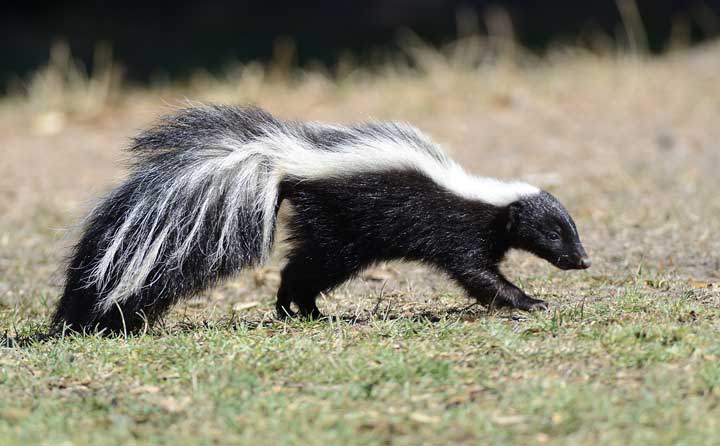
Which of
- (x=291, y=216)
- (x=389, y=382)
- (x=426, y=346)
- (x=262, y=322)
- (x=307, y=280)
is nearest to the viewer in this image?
(x=389, y=382)

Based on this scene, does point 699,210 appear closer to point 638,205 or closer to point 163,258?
point 638,205

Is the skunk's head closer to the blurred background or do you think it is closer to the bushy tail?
the bushy tail

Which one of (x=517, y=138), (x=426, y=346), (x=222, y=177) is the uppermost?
(x=222, y=177)

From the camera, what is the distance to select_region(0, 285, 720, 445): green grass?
4047mm

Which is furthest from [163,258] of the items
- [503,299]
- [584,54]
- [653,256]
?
[584,54]

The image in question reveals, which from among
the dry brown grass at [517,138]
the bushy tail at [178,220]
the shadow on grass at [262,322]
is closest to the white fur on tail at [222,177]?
the bushy tail at [178,220]

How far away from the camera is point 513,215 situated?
231 inches

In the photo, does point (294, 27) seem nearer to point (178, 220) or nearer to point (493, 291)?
point (493, 291)

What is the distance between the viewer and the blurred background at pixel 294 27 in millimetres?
18453

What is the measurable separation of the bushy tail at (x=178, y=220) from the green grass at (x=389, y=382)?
0.84ft

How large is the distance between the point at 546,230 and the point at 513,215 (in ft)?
0.76

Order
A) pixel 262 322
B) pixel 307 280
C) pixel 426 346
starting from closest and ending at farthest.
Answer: pixel 426 346
pixel 262 322
pixel 307 280

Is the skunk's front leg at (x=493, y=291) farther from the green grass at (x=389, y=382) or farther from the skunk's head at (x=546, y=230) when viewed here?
the skunk's head at (x=546, y=230)

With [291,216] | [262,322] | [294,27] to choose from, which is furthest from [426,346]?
[294,27]
